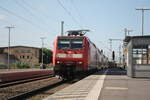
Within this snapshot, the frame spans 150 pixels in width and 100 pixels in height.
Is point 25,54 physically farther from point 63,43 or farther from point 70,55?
point 70,55

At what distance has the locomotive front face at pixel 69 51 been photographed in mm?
21406

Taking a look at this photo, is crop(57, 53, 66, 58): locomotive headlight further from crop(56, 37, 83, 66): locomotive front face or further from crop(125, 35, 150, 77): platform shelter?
crop(125, 35, 150, 77): platform shelter

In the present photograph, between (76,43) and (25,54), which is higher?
(25,54)

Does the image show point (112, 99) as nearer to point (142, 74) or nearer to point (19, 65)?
point (142, 74)

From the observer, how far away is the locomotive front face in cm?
2141

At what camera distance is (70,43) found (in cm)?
2219

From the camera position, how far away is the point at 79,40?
22.3 m

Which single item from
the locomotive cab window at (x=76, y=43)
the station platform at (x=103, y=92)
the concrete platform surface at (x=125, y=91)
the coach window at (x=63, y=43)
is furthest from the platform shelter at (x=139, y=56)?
the station platform at (x=103, y=92)

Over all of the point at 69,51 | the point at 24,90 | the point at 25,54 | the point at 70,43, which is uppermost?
the point at 25,54

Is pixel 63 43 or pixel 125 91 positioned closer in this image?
pixel 125 91

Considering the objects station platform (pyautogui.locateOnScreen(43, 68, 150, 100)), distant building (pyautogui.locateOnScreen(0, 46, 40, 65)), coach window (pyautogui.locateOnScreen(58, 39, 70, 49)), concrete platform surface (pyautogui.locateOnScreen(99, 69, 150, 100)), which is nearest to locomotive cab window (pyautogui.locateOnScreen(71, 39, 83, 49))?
coach window (pyautogui.locateOnScreen(58, 39, 70, 49))

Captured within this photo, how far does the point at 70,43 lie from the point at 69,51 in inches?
30.2

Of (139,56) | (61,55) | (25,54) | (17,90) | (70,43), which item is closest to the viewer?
(17,90)

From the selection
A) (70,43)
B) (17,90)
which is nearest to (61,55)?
(70,43)
